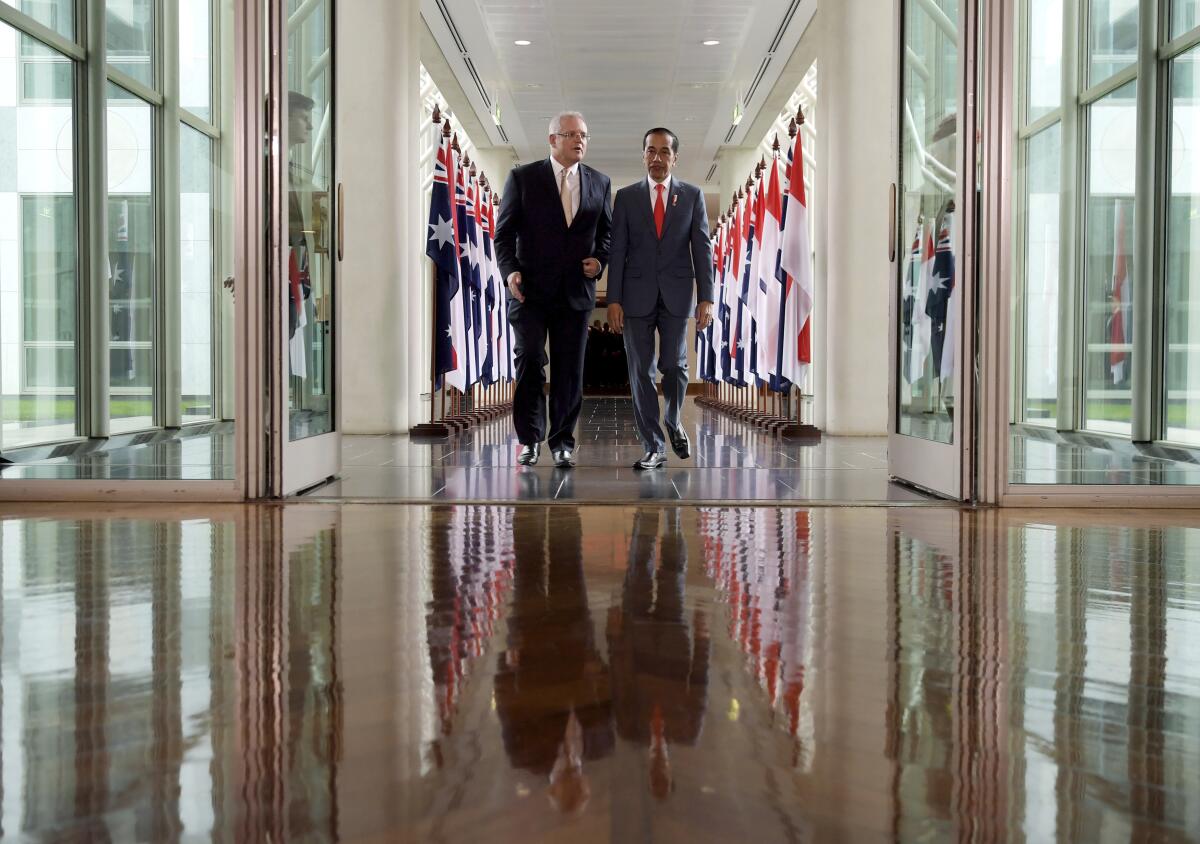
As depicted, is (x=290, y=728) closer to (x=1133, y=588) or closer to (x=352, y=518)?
(x=1133, y=588)

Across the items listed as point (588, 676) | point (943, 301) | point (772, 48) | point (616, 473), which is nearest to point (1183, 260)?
point (943, 301)

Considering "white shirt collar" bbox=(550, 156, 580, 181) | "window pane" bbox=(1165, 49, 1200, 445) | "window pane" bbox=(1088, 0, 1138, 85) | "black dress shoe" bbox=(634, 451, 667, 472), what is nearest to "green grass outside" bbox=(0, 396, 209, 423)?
"white shirt collar" bbox=(550, 156, 580, 181)

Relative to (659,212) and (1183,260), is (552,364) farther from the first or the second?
(1183,260)

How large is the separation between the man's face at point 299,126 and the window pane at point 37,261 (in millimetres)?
3236

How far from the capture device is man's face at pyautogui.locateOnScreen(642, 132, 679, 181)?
5.27 metres

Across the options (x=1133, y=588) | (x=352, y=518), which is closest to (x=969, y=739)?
(x=1133, y=588)

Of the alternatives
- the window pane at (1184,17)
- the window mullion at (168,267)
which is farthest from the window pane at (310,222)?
the window pane at (1184,17)

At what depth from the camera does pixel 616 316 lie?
5.25 meters

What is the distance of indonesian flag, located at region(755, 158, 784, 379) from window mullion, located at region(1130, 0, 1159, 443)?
7.69 feet

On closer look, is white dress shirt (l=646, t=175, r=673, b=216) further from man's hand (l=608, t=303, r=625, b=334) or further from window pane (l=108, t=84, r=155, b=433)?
window pane (l=108, t=84, r=155, b=433)

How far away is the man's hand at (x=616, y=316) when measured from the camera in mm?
5164

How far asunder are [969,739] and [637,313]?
4.12 m

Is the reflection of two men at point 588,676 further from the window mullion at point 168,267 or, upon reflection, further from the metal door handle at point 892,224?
the window mullion at point 168,267

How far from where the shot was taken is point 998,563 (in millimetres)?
2760
